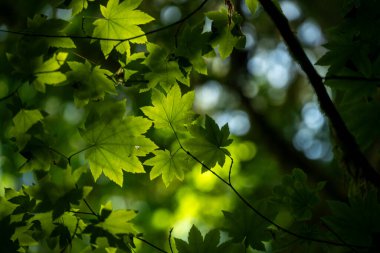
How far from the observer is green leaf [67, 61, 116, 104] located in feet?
3.57

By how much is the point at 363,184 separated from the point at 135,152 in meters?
0.68

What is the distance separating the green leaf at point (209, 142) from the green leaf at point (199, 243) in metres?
0.20

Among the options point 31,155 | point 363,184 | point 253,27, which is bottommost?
point 253,27

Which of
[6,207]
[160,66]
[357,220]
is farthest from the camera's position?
[160,66]

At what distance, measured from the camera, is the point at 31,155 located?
972 millimetres

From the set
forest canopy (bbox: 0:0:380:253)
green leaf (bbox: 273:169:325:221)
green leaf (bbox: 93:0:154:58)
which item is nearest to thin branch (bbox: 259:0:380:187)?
forest canopy (bbox: 0:0:380:253)

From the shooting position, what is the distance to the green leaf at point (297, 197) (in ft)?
3.60

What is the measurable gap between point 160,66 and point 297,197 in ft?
1.78

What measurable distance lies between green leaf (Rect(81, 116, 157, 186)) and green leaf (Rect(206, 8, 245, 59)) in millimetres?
344

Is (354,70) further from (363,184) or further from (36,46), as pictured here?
(36,46)

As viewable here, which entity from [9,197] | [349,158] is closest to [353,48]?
[349,158]

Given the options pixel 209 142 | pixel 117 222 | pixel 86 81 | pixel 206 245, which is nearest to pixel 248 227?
pixel 206 245

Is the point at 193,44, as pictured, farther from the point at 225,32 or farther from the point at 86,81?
the point at 86,81

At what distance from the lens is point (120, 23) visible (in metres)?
1.20
